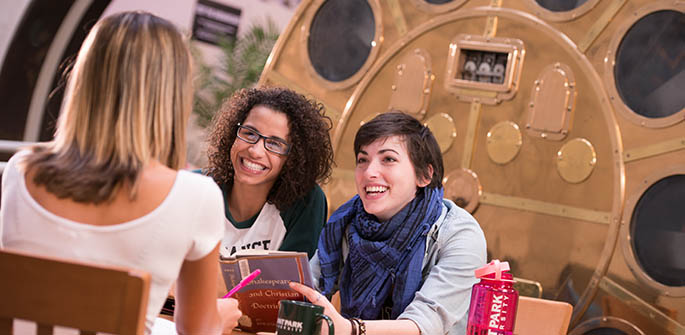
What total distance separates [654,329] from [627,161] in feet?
2.42

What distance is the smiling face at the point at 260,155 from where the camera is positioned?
8.39 ft

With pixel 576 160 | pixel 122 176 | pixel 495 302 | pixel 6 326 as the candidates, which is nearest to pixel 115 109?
pixel 122 176

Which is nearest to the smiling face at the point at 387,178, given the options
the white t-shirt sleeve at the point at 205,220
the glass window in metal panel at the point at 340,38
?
the white t-shirt sleeve at the point at 205,220

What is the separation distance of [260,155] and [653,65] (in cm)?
186

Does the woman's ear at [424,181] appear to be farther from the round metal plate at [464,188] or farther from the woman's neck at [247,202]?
the round metal plate at [464,188]

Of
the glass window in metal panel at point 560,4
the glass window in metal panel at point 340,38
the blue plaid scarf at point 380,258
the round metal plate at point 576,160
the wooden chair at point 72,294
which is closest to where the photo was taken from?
the wooden chair at point 72,294

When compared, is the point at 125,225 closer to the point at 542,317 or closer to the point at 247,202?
the point at 247,202

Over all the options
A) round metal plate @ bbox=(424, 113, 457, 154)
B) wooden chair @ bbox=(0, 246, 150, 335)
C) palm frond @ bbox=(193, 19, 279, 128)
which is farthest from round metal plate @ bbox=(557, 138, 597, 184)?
palm frond @ bbox=(193, 19, 279, 128)

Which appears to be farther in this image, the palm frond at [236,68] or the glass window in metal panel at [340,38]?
the palm frond at [236,68]

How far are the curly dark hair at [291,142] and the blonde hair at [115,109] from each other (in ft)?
4.01

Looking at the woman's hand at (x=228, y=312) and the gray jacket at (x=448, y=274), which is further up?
the gray jacket at (x=448, y=274)

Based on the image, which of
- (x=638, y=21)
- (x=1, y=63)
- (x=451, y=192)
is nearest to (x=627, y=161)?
(x=638, y=21)

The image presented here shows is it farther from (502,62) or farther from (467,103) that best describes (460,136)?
(502,62)

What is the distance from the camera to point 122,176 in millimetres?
1343
